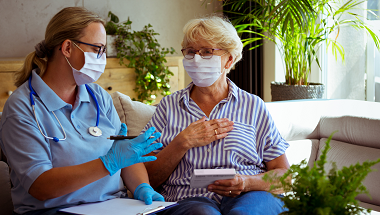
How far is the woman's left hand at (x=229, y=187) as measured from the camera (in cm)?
132

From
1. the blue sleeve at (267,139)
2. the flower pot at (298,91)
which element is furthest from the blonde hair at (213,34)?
the flower pot at (298,91)

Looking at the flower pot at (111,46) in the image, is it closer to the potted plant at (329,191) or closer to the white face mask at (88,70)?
the white face mask at (88,70)

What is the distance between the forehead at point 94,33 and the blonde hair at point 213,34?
0.45 m

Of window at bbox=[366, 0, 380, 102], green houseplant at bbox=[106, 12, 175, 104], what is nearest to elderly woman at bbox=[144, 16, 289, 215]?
green houseplant at bbox=[106, 12, 175, 104]

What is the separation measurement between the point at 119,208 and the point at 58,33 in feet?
2.22

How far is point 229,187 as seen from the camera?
1.33 meters

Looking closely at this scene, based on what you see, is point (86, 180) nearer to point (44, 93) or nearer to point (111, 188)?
point (111, 188)

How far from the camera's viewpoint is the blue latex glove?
1.20 metres

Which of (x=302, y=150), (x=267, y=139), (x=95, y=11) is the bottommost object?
(x=302, y=150)

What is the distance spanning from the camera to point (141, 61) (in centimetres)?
342

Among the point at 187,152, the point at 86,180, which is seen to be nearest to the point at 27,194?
the point at 86,180

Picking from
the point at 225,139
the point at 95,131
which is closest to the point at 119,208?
the point at 95,131

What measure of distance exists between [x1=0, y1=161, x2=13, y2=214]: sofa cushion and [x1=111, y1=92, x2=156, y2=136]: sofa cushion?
0.59 meters

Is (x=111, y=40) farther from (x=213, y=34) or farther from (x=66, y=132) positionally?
(x=66, y=132)
